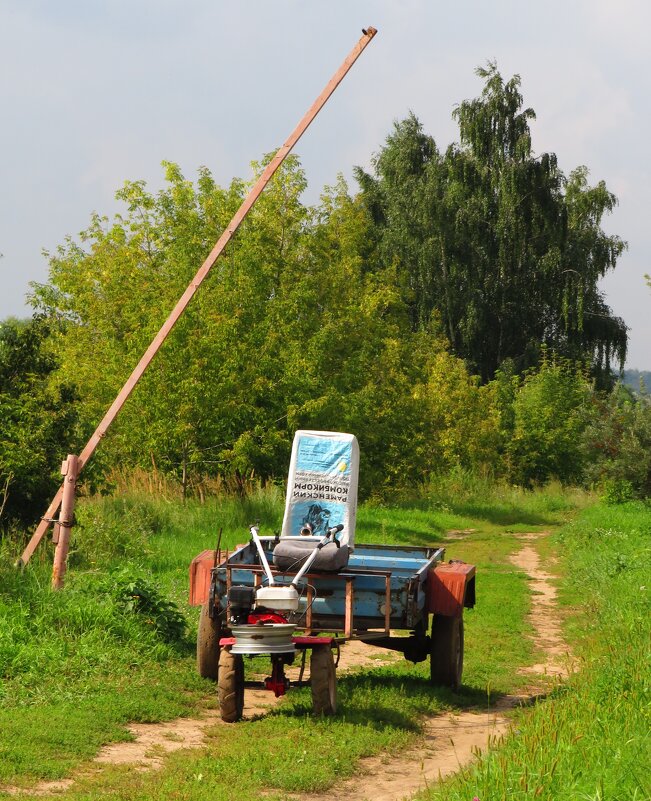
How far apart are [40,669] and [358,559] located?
325 cm

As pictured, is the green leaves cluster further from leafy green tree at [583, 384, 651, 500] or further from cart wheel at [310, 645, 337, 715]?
cart wheel at [310, 645, 337, 715]

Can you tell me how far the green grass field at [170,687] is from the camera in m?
6.84

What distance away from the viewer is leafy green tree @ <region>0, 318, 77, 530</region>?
14836 millimetres

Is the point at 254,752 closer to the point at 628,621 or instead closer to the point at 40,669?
the point at 40,669

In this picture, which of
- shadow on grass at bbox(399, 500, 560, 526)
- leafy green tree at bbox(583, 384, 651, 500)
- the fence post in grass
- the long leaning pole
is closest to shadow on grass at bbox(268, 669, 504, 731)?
the fence post in grass

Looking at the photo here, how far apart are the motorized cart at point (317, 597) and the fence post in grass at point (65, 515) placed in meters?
2.30

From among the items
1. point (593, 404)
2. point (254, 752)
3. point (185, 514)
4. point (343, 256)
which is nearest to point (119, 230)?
point (343, 256)

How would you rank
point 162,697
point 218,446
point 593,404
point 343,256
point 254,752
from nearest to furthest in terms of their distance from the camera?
point 254,752
point 162,697
point 218,446
point 593,404
point 343,256

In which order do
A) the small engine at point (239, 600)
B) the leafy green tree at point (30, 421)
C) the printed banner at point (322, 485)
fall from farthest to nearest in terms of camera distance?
1. the leafy green tree at point (30, 421)
2. the printed banner at point (322, 485)
3. the small engine at point (239, 600)

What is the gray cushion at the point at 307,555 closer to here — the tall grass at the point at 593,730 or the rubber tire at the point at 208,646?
the rubber tire at the point at 208,646

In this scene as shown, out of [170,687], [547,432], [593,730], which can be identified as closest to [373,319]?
[547,432]

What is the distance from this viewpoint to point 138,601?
10.9 metres

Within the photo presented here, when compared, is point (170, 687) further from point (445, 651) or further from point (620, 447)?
point (620, 447)

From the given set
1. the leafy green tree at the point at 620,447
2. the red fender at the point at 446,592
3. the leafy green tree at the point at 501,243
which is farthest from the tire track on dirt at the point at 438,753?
the leafy green tree at the point at 501,243
